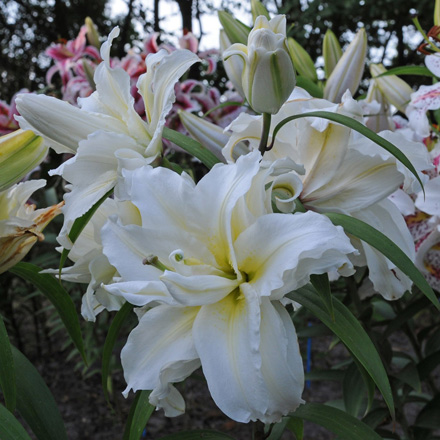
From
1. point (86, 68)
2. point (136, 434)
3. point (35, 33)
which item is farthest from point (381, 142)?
point (35, 33)

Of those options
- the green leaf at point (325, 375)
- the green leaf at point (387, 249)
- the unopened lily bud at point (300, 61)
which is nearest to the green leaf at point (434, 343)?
the green leaf at point (325, 375)

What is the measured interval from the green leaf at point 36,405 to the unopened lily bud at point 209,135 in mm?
278

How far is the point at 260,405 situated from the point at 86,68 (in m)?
0.85

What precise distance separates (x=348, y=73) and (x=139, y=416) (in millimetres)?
474

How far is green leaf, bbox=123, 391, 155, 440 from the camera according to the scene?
45 centimetres

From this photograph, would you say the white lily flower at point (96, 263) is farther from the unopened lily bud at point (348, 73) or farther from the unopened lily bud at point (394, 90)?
the unopened lily bud at point (394, 90)

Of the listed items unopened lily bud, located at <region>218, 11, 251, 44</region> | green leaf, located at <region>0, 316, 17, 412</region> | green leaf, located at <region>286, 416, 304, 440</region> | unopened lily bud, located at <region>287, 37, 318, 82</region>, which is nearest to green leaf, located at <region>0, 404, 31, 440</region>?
green leaf, located at <region>0, 316, 17, 412</region>

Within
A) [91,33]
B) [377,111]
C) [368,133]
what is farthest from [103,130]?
[91,33]

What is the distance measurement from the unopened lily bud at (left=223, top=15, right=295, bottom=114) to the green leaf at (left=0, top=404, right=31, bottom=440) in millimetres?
283

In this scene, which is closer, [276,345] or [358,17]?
[276,345]

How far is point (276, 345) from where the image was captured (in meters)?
0.33

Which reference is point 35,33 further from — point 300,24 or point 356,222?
Answer: point 356,222

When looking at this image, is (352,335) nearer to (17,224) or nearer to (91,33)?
(17,224)

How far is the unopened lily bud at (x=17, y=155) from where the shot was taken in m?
0.43
